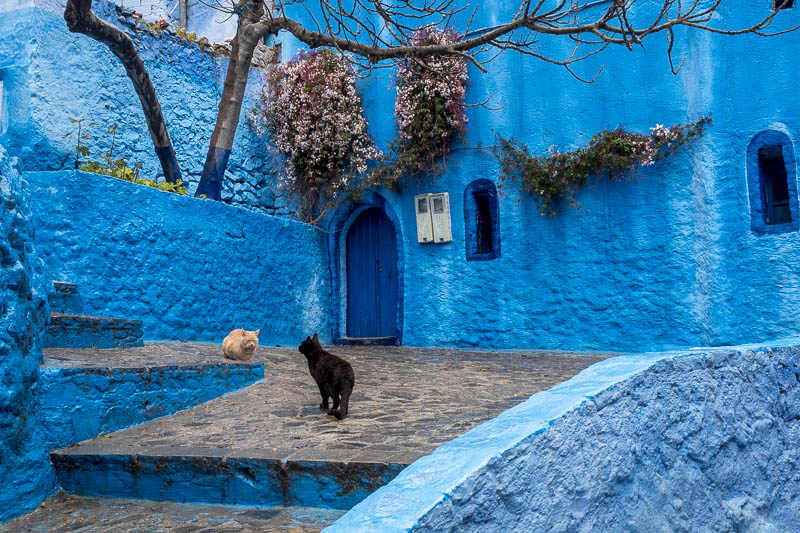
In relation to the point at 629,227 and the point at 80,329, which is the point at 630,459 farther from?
the point at 629,227

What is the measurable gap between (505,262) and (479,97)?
249 centimetres

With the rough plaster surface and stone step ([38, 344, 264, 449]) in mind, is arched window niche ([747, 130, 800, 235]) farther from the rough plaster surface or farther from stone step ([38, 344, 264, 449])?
the rough plaster surface

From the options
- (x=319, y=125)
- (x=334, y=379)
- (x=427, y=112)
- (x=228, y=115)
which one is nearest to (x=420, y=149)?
(x=427, y=112)

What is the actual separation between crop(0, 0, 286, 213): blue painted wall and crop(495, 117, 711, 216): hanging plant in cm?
407

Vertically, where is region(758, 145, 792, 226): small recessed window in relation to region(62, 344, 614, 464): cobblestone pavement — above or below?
above

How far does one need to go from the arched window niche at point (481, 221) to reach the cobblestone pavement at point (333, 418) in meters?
2.80

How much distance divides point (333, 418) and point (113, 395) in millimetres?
1312

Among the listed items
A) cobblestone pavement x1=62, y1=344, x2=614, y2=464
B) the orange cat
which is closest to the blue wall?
cobblestone pavement x1=62, y1=344, x2=614, y2=464

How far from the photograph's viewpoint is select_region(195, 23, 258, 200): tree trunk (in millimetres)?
9406

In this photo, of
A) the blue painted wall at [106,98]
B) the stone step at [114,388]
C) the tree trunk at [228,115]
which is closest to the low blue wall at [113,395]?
the stone step at [114,388]

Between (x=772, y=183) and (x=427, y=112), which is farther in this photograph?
(x=427, y=112)

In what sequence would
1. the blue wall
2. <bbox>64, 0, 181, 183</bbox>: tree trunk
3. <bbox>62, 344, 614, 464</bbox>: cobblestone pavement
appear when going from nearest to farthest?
<bbox>62, 344, 614, 464</bbox>: cobblestone pavement → <bbox>64, 0, 181, 183</bbox>: tree trunk → the blue wall

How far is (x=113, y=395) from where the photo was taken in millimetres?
4051

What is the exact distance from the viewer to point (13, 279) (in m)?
3.19
